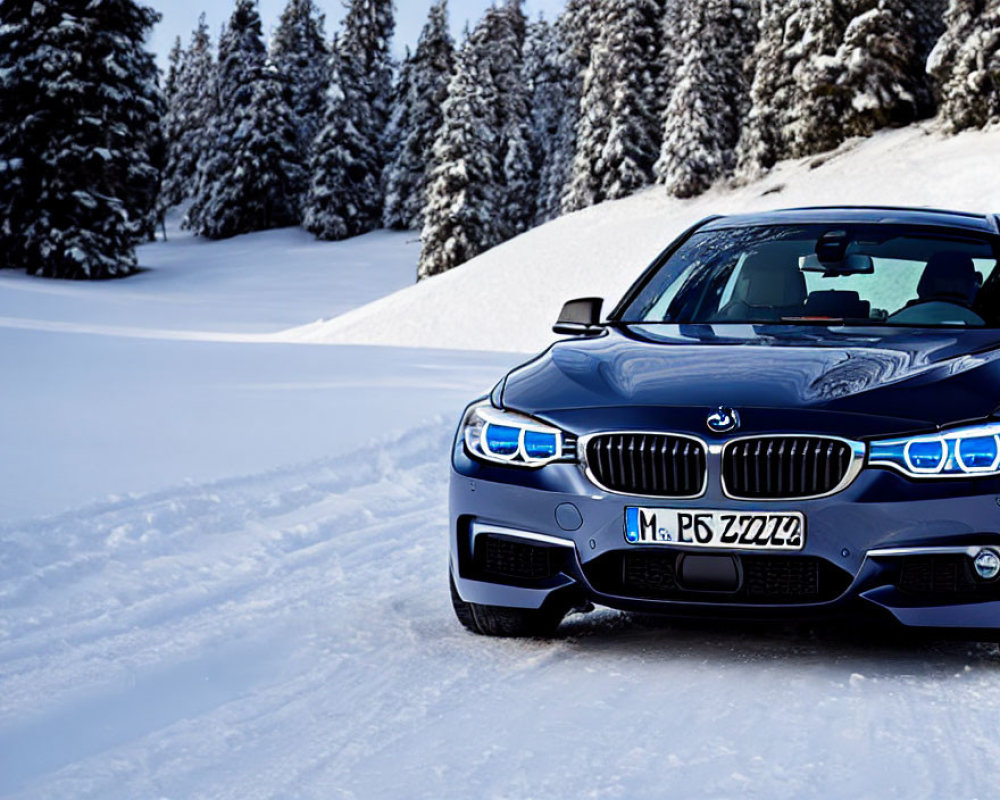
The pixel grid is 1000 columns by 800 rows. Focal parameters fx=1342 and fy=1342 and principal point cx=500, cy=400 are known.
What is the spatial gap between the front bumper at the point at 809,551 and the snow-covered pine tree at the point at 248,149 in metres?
66.7

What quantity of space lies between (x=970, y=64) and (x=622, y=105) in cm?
1791

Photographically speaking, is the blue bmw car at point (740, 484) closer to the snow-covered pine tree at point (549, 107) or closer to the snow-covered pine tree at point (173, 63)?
the snow-covered pine tree at point (549, 107)

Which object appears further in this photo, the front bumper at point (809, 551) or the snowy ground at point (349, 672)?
the front bumper at point (809, 551)

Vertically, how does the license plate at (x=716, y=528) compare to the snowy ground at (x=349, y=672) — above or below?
above

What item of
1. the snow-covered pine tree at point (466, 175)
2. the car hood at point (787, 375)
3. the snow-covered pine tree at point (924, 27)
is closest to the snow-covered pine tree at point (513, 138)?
the snow-covered pine tree at point (466, 175)

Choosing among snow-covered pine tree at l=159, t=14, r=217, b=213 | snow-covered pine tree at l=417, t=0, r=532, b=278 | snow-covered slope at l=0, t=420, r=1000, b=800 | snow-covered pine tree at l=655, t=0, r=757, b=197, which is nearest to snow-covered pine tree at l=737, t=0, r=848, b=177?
snow-covered pine tree at l=655, t=0, r=757, b=197

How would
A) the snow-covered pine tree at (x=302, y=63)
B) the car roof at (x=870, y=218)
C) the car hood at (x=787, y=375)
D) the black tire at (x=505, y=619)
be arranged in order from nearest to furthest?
the car hood at (x=787, y=375)
the black tire at (x=505, y=619)
the car roof at (x=870, y=218)
the snow-covered pine tree at (x=302, y=63)

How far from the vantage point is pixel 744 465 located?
3.66m

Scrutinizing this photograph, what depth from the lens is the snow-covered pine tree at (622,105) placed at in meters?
52.1

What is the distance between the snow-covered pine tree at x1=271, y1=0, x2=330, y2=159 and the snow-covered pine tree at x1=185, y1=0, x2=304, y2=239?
3.28 meters

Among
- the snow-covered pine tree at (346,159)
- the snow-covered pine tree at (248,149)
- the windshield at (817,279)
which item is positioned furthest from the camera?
the snow-covered pine tree at (248,149)

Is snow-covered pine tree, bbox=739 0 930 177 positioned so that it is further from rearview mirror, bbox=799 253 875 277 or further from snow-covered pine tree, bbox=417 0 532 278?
rearview mirror, bbox=799 253 875 277

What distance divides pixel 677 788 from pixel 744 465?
1.07 meters

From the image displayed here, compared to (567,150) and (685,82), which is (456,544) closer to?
(685,82)
